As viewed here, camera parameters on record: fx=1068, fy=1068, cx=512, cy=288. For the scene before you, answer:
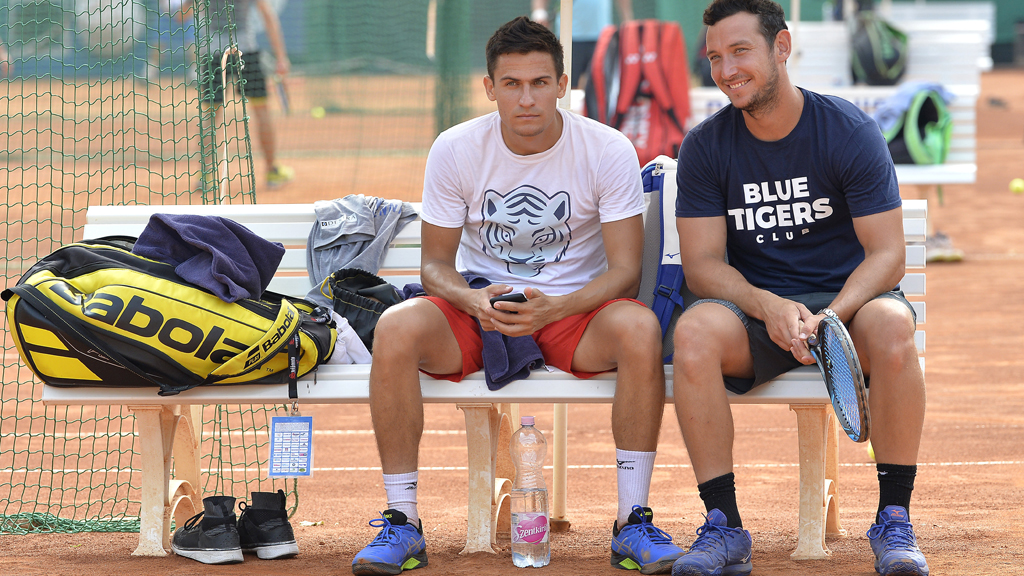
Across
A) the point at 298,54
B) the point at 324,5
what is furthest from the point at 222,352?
the point at 298,54

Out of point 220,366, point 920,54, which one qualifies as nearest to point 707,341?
point 220,366

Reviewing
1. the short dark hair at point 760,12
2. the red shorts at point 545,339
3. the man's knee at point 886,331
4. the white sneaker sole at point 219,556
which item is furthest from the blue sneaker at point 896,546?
the white sneaker sole at point 219,556

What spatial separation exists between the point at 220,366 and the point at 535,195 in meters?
1.14

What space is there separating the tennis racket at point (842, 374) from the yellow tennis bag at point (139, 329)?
1511 mm

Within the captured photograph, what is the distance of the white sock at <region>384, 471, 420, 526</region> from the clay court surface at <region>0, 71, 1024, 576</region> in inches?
7.0

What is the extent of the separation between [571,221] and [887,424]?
1.17 meters

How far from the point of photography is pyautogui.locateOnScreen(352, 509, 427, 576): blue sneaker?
3.01m

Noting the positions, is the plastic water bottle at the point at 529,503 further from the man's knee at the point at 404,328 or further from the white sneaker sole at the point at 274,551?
the white sneaker sole at the point at 274,551

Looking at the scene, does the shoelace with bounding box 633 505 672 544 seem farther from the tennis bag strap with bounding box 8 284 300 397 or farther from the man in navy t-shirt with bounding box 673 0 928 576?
the tennis bag strap with bounding box 8 284 300 397

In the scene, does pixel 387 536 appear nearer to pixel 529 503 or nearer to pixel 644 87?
pixel 529 503

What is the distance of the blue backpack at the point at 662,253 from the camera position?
3.53m

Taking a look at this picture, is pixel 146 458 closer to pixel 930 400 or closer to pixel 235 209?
pixel 235 209

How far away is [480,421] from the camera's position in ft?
11.1

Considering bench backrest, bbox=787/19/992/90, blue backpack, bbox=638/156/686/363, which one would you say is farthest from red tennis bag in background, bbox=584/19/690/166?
blue backpack, bbox=638/156/686/363
